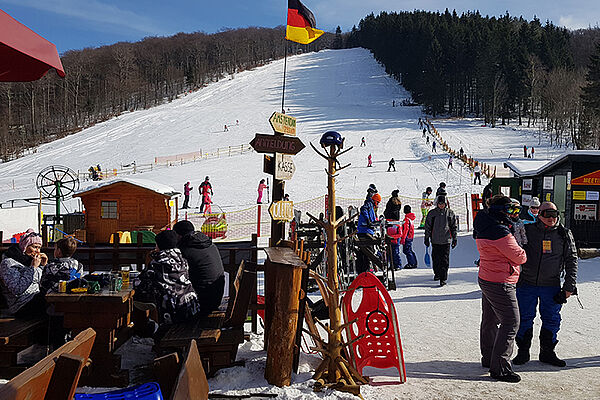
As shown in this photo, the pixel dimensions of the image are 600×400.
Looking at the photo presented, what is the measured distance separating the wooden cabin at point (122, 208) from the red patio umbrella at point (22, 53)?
40.2 ft

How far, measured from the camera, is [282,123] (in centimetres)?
517

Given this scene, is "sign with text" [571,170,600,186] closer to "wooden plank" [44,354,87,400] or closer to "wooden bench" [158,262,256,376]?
"wooden bench" [158,262,256,376]

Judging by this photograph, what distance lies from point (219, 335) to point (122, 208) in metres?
12.3

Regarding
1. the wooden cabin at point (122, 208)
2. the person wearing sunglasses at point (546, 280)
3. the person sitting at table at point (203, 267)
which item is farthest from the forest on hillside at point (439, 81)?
the person sitting at table at point (203, 267)

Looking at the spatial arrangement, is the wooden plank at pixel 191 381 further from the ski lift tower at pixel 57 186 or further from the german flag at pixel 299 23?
the ski lift tower at pixel 57 186

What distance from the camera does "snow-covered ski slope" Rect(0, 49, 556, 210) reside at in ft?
89.1

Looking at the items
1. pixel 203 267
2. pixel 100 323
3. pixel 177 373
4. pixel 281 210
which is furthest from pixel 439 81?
pixel 177 373

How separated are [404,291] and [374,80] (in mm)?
85633

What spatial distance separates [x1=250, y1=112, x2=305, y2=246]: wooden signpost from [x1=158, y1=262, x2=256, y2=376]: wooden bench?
3.75 feet

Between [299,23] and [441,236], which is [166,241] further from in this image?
[441,236]

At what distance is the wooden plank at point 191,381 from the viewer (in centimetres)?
176

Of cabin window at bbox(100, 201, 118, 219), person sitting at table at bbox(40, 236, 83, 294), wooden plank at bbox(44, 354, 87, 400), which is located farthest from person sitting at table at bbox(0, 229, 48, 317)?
cabin window at bbox(100, 201, 118, 219)

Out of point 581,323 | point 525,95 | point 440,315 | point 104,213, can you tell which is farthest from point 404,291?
point 525,95

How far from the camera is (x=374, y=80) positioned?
8931 centimetres
